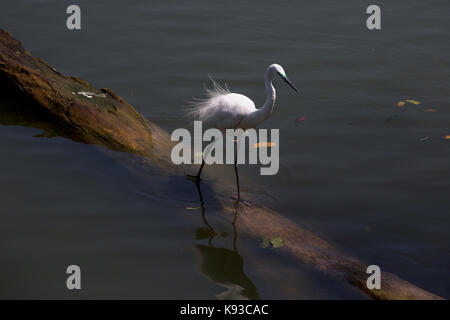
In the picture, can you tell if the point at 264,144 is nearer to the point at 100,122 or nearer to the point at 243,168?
the point at 243,168

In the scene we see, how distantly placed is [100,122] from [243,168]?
197cm

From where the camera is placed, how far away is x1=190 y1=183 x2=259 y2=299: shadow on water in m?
4.69

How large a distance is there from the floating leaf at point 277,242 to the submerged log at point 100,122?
51mm

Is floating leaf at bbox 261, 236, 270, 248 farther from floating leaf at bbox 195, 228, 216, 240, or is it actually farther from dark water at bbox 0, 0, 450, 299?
floating leaf at bbox 195, 228, 216, 240

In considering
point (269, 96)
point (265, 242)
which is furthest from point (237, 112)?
point (265, 242)

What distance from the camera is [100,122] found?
601cm

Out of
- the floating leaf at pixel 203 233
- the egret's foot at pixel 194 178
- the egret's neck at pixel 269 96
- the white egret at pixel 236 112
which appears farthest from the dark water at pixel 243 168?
the egret's neck at pixel 269 96

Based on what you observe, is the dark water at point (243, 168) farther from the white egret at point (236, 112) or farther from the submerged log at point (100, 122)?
the white egret at point (236, 112)

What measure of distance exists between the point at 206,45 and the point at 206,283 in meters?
6.00

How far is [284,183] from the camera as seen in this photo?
6.47m

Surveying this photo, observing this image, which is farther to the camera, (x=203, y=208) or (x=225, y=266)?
A: (x=203, y=208)

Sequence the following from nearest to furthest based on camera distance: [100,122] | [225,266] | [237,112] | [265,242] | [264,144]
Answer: [225,266] → [265,242] → [237,112] → [100,122] → [264,144]

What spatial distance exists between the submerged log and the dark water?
0.69 ft
